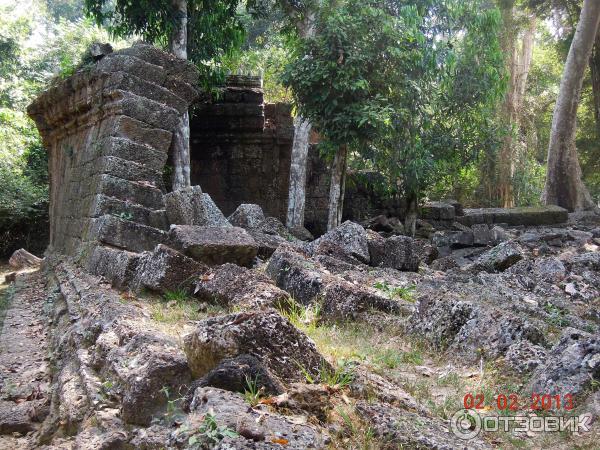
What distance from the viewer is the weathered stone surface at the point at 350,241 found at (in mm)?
6312

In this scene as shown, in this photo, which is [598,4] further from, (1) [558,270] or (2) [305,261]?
(2) [305,261]

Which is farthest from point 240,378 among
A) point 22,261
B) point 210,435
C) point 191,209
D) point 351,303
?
point 22,261

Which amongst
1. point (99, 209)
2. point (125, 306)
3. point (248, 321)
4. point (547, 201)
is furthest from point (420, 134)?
point (248, 321)

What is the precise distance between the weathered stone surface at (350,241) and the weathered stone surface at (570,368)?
372 cm

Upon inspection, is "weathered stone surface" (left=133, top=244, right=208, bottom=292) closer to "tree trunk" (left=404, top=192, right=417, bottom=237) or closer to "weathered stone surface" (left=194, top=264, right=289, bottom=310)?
"weathered stone surface" (left=194, top=264, right=289, bottom=310)

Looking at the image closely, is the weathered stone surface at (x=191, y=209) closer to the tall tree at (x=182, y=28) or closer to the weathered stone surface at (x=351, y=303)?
the weathered stone surface at (x=351, y=303)

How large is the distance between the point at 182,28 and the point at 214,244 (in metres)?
6.04

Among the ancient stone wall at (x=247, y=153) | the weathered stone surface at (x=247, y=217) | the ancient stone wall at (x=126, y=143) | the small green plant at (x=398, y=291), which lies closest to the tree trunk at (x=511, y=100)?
the ancient stone wall at (x=247, y=153)

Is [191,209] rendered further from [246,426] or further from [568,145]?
[568,145]

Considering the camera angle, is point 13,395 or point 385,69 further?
point 385,69

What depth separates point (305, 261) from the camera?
15.7 feet

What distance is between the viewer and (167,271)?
431 cm

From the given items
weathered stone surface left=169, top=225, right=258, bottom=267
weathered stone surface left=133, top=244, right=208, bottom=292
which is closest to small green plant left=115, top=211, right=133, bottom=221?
weathered stone surface left=169, top=225, right=258, bottom=267

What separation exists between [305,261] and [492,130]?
9.01m
